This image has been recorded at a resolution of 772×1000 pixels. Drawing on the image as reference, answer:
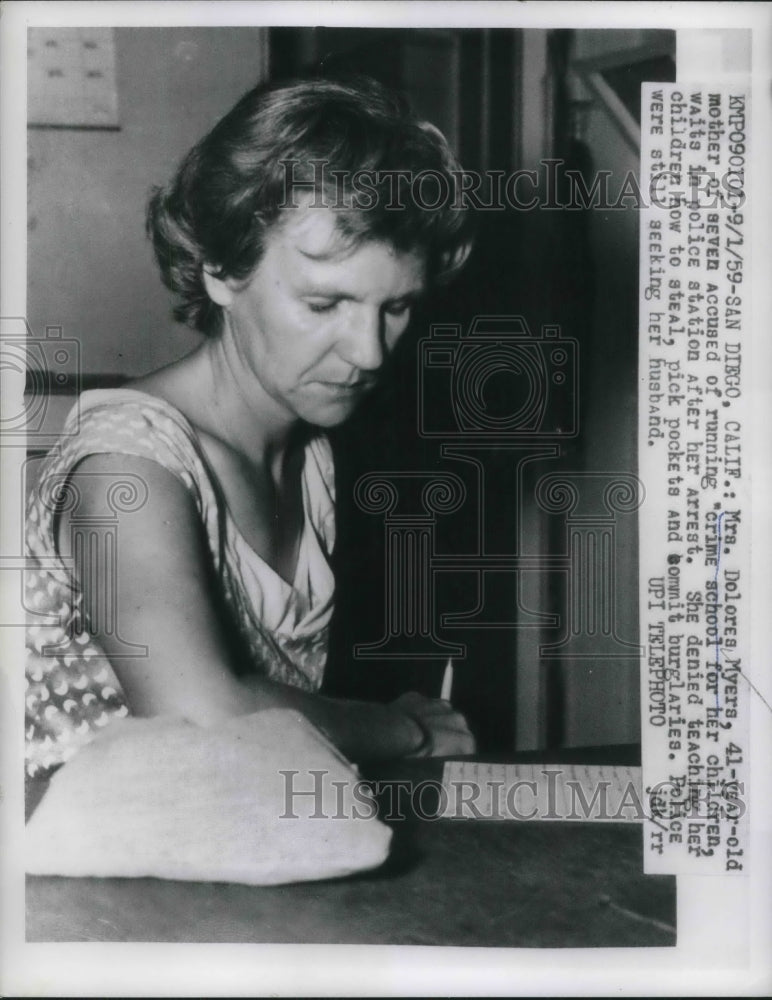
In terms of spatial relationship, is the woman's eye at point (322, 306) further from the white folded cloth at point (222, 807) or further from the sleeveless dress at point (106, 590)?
the white folded cloth at point (222, 807)

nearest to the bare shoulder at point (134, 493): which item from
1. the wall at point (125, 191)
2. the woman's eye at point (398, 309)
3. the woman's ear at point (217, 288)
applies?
the wall at point (125, 191)

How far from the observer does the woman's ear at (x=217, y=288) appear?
117cm

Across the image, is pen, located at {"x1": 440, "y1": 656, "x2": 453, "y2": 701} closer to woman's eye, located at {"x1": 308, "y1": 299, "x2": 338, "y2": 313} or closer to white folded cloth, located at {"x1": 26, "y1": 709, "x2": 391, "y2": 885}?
white folded cloth, located at {"x1": 26, "y1": 709, "x2": 391, "y2": 885}

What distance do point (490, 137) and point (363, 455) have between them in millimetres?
431

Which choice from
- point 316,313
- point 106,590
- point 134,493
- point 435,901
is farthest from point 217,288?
point 435,901

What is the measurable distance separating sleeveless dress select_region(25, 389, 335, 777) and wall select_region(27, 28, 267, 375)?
3.2 inches

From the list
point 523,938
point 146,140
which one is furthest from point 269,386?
point 523,938

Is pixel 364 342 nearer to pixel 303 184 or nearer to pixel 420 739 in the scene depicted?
pixel 303 184

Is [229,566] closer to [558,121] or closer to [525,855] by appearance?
[525,855]

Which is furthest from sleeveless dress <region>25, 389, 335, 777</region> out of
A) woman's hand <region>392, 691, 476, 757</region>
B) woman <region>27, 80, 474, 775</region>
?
woman's hand <region>392, 691, 476, 757</region>

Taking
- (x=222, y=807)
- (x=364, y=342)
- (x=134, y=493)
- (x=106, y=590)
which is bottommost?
(x=222, y=807)

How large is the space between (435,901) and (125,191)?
948mm

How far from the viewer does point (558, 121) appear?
1180 mm

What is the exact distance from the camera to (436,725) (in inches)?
46.7
